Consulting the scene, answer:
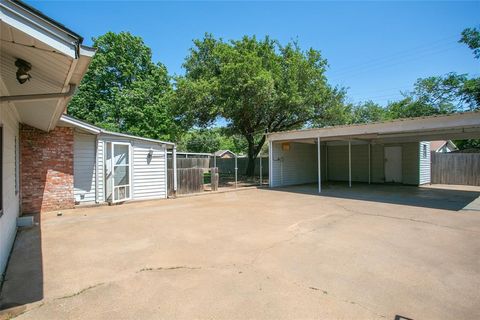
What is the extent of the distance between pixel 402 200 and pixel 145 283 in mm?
9221

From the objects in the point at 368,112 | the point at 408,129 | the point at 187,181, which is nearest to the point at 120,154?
the point at 187,181

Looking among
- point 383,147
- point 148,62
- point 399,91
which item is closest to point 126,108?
point 148,62

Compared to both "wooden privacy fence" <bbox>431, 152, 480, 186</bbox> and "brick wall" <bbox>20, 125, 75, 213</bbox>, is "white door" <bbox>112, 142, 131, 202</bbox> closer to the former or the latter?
"brick wall" <bbox>20, 125, 75, 213</bbox>

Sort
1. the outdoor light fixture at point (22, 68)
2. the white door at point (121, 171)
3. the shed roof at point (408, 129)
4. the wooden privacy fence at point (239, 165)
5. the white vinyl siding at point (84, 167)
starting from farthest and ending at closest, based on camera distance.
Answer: the wooden privacy fence at point (239, 165), the white door at point (121, 171), the white vinyl siding at point (84, 167), the shed roof at point (408, 129), the outdoor light fixture at point (22, 68)

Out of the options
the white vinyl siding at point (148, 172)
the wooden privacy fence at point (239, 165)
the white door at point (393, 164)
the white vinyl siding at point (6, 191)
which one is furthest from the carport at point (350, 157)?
the white vinyl siding at point (6, 191)

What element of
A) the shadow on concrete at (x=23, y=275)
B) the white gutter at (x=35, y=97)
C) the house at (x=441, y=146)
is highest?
the house at (x=441, y=146)

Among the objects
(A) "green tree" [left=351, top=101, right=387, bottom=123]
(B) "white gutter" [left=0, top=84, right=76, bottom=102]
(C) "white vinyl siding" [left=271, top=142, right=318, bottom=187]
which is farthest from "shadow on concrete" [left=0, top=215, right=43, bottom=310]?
(A) "green tree" [left=351, top=101, right=387, bottom=123]

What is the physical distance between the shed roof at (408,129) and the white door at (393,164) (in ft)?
2.24

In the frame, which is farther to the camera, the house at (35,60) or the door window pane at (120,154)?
the door window pane at (120,154)

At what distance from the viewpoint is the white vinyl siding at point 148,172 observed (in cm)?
941

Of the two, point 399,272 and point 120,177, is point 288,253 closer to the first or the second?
point 399,272

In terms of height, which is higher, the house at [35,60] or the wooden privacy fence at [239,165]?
the house at [35,60]

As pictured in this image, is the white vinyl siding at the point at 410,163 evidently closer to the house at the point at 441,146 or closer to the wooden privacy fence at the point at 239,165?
the house at the point at 441,146

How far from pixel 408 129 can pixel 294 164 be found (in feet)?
22.1
